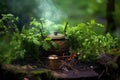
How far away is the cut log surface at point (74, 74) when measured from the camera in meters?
4.49

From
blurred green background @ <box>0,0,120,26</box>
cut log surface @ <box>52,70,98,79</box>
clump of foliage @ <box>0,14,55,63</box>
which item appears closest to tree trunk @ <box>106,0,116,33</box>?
blurred green background @ <box>0,0,120,26</box>

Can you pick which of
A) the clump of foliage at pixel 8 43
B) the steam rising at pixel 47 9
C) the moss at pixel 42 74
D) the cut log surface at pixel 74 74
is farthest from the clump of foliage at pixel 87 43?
Answer: the steam rising at pixel 47 9

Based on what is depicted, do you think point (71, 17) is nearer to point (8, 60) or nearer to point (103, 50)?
point (103, 50)

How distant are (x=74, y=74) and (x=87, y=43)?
108cm

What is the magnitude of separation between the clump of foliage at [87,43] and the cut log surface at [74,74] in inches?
22.3

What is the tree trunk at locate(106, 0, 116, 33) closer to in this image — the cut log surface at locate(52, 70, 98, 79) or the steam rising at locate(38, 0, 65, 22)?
the steam rising at locate(38, 0, 65, 22)

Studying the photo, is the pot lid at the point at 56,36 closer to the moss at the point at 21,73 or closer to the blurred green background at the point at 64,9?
the moss at the point at 21,73

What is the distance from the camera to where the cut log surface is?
14.7 feet

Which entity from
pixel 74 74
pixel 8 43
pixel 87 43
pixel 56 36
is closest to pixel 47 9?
pixel 56 36

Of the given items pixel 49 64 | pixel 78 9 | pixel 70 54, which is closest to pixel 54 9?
pixel 78 9

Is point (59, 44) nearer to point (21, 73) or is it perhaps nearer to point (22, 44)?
point (22, 44)

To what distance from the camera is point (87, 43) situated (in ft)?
18.1

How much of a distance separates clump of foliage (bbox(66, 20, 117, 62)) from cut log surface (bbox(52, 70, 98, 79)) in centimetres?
57

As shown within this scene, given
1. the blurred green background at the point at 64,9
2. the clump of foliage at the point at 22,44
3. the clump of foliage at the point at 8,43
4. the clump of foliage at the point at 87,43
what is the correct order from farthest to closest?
1. the blurred green background at the point at 64,9
2. the clump of foliage at the point at 87,43
3. the clump of foliage at the point at 22,44
4. the clump of foliage at the point at 8,43
